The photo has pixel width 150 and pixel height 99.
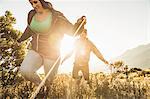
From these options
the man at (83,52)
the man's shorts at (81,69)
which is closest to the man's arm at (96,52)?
the man at (83,52)

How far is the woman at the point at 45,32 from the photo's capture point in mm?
5535

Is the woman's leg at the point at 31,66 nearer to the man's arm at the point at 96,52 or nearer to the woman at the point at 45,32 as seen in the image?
the woman at the point at 45,32

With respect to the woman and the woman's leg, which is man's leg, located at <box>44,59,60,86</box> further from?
the woman's leg

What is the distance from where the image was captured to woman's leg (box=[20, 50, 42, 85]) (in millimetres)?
5281

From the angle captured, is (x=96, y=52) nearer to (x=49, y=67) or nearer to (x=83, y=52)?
(x=83, y=52)

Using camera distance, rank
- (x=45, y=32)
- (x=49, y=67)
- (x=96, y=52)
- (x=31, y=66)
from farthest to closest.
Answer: (x=96, y=52)
(x=49, y=67)
(x=45, y=32)
(x=31, y=66)

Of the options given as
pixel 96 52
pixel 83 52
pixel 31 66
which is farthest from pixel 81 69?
pixel 31 66

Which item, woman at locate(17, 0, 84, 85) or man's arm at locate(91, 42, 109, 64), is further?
man's arm at locate(91, 42, 109, 64)

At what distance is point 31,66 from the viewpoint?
5.29m

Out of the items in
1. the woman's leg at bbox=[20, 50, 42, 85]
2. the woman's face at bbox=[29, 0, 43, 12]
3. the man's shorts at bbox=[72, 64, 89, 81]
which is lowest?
the woman's leg at bbox=[20, 50, 42, 85]

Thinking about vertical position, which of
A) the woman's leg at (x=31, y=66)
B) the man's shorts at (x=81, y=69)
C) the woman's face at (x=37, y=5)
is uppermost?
the woman's face at (x=37, y=5)

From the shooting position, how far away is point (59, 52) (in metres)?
5.78

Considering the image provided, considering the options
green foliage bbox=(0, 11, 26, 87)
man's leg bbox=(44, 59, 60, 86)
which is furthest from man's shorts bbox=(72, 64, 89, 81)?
man's leg bbox=(44, 59, 60, 86)

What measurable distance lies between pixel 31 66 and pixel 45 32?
2.26 feet
